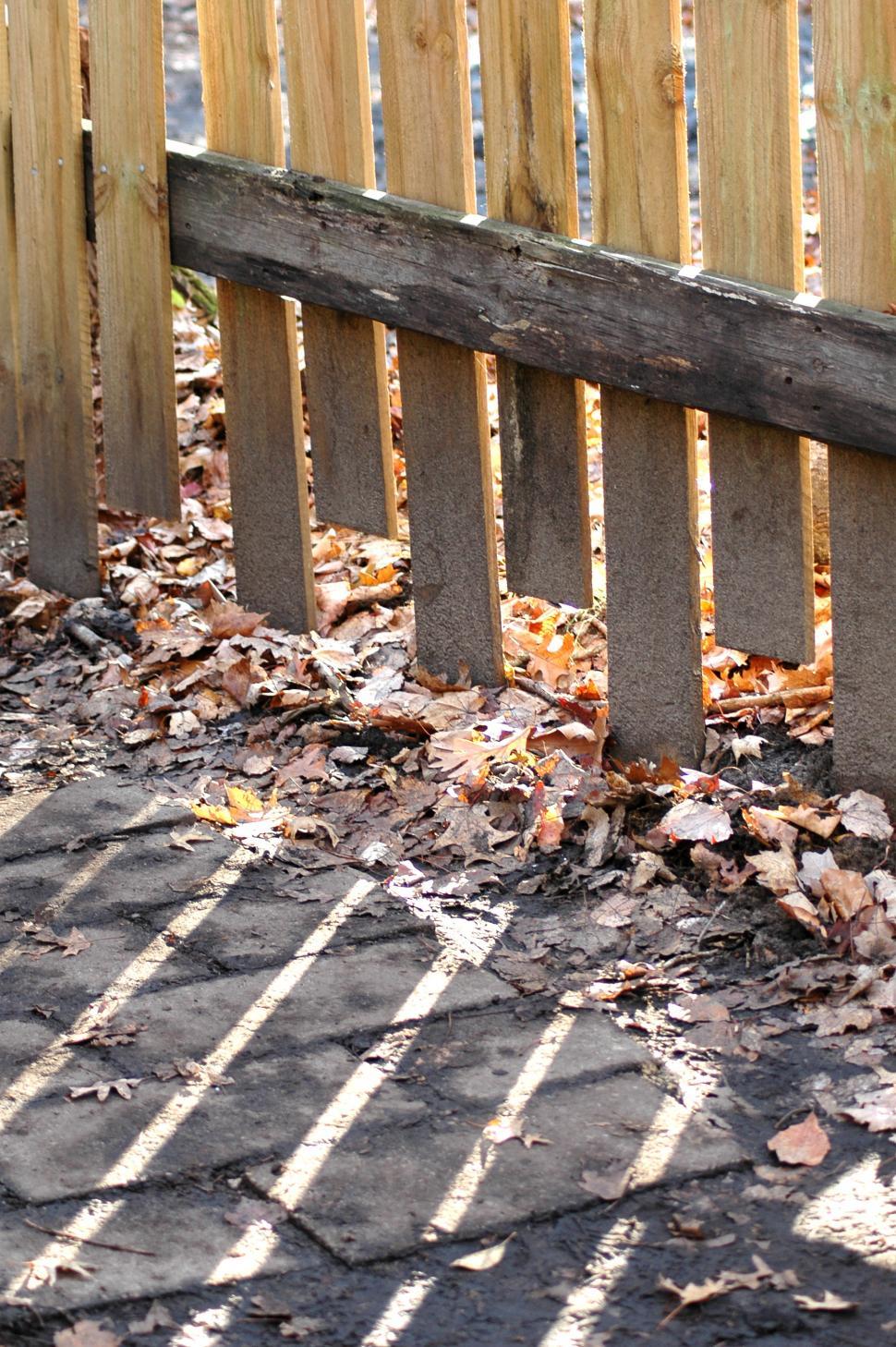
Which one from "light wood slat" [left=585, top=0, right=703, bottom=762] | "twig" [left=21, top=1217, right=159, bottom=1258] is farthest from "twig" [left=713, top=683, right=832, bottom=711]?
"twig" [left=21, top=1217, right=159, bottom=1258]

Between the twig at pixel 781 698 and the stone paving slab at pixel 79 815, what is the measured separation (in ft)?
4.06

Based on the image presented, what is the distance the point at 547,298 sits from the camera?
3389 millimetres

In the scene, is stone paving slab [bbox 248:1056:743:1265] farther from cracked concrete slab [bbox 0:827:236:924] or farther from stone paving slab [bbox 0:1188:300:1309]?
cracked concrete slab [bbox 0:827:236:924]

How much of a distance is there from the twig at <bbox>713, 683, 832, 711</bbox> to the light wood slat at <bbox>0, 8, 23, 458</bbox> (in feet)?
7.39

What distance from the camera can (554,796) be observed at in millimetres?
3408

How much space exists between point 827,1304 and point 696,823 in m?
1.27

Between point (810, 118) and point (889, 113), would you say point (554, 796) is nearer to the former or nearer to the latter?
point (889, 113)

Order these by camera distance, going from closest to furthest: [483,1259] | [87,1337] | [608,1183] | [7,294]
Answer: [87,1337] < [483,1259] < [608,1183] < [7,294]

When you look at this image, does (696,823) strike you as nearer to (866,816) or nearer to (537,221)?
(866,816)

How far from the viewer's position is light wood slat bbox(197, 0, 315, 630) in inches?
151

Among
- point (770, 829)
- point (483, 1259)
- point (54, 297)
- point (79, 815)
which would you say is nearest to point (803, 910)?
point (770, 829)

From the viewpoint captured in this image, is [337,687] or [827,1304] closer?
[827,1304]

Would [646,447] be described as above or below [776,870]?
above

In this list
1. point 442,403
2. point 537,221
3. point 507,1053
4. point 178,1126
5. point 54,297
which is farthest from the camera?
point 54,297
